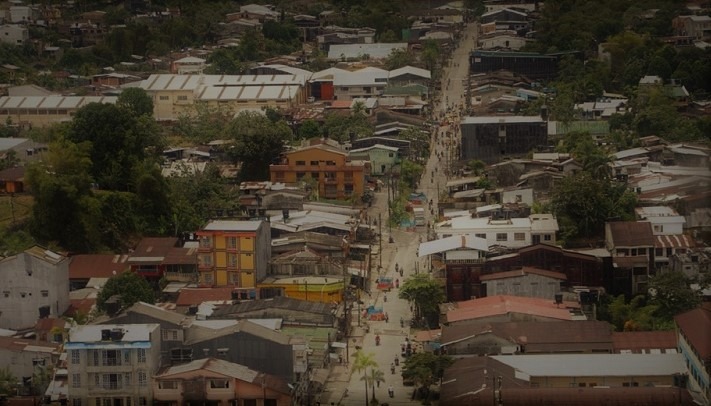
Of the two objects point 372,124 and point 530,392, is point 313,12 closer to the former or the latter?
point 372,124

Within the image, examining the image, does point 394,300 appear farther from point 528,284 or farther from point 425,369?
point 425,369

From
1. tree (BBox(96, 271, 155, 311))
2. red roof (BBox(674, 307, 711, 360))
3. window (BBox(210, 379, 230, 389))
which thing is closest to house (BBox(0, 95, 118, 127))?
tree (BBox(96, 271, 155, 311))

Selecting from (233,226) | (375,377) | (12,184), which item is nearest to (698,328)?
(375,377)

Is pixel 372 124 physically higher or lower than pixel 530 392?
higher

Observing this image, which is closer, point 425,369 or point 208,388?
point 208,388

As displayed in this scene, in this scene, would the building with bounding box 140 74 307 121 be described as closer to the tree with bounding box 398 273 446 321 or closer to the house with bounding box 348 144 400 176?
the house with bounding box 348 144 400 176

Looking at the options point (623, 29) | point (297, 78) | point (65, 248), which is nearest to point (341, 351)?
point (65, 248)
